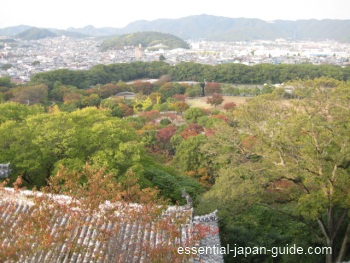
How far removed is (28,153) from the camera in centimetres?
1079

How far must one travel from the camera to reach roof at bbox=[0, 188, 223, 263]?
4746 mm

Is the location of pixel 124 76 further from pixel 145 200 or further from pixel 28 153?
pixel 145 200

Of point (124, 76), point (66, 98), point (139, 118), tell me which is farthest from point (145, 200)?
point (124, 76)

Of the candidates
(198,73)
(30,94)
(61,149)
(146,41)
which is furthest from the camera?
(146,41)

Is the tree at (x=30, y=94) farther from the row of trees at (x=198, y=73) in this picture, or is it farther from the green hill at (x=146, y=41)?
the green hill at (x=146, y=41)

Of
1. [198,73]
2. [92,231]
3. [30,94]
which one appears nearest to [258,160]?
[92,231]

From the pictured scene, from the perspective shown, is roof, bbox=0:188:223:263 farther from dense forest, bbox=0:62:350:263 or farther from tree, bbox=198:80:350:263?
tree, bbox=198:80:350:263

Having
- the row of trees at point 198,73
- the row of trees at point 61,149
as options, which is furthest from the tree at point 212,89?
the row of trees at point 61,149

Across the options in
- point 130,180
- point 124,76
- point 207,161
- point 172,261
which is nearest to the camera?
point 172,261

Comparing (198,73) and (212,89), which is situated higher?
(212,89)

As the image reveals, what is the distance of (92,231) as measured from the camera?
18.5 ft

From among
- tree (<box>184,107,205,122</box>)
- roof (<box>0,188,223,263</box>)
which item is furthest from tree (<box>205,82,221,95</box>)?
roof (<box>0,188,223,263</box>)

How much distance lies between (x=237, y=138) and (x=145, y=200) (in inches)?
251

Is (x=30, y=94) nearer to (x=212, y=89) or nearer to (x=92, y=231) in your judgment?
(x=212, y=89)
